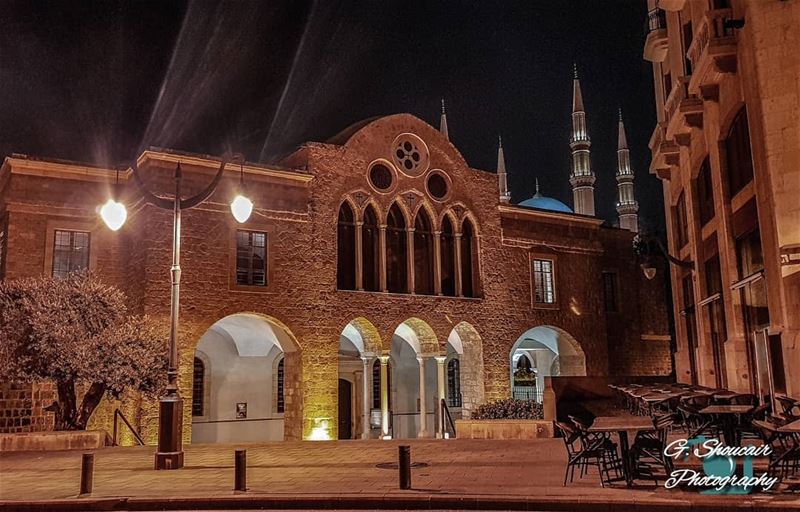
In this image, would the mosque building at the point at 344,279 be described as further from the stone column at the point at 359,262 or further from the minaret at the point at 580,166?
the minaret at the point at 580,166

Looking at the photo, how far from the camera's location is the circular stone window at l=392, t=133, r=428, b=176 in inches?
976

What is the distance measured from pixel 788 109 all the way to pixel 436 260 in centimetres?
1405

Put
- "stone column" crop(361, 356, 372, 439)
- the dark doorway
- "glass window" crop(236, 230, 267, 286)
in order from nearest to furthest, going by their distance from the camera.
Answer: "glass window" crop(236, 230, 267, 286), "stone column" crop(361, 356, 372, 439), the dark doorway

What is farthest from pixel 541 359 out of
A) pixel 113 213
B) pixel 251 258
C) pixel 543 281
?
pixel 113 213

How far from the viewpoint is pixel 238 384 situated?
2433 centimetres

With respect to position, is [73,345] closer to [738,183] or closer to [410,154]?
[410,154]

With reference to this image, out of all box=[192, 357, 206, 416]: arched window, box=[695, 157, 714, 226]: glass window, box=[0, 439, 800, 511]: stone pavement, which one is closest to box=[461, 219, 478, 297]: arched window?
box=[695, 157, 714, 226]: glass window

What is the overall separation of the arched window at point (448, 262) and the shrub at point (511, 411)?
590 centimetres

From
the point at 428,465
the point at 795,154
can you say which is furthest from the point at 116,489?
the point at 795,154

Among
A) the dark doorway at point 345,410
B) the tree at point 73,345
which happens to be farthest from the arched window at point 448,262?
the tree at point 73,345

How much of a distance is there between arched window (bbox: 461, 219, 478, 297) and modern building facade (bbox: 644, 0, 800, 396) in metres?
7.18

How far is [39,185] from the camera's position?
1983 centimetres

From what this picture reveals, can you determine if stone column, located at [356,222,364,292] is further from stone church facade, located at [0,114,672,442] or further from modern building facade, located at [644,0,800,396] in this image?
modern building facade, located at [644,0,800,396]

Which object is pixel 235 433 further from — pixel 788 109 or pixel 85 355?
pixel 788 109
